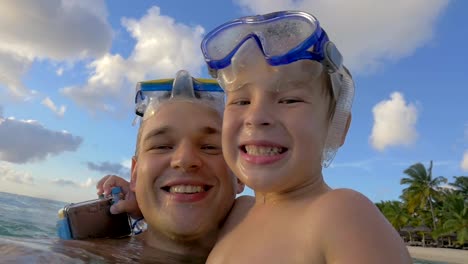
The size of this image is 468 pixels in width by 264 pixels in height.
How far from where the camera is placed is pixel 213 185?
2.79m

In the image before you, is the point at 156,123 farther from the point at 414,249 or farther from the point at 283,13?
the point at 414,249

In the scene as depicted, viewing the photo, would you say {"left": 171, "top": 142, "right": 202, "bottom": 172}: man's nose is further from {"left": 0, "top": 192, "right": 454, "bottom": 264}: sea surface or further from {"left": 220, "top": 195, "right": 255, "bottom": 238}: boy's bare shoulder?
{"left": 0, "top": 192, "right": 454, "bottom": 264}: sea surface

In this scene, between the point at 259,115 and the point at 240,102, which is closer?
the point at 259,115

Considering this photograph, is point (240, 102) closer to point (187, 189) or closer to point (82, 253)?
point (187, 189)

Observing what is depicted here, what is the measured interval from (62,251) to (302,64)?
6.13 ft

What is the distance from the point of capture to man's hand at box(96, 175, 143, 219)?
3.57 metres

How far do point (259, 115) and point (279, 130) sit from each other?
0.11 m

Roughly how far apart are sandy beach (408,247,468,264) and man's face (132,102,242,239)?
4299 centimetres

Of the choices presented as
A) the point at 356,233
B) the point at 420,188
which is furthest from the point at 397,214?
the point at 356,233

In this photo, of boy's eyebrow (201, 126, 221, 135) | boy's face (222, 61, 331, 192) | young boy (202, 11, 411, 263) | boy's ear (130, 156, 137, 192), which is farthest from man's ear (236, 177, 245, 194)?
boy's face (222, 61, 331, 192)

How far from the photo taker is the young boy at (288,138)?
165 cm

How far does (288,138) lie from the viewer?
1888 millimetres

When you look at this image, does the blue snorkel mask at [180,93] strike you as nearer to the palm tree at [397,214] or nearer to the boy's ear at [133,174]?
the boy's ear at [133,174]

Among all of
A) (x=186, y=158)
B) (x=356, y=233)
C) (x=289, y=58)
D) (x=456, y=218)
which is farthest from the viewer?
(x=456, y=218)
